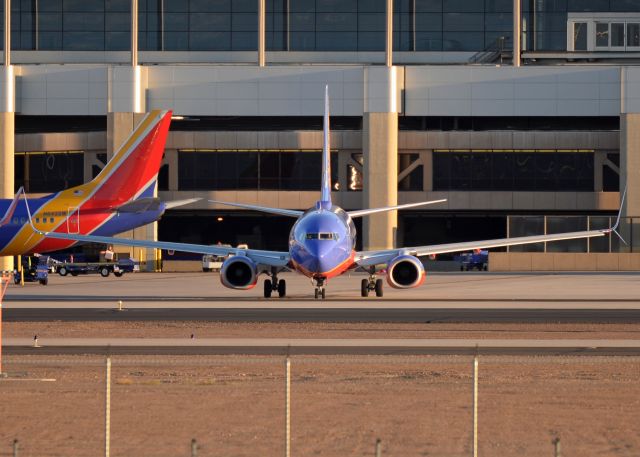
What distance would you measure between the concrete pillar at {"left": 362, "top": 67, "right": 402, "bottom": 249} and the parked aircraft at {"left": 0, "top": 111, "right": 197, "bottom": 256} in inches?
819

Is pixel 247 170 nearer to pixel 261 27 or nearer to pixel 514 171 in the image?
pixel 261 27

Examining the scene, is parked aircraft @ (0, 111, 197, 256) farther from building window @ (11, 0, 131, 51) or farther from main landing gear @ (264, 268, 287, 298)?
building window @ (11, 0, 131, 51)

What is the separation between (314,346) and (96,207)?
136 ft

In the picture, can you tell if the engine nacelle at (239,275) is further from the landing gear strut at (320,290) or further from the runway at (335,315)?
the runway at (335,315)

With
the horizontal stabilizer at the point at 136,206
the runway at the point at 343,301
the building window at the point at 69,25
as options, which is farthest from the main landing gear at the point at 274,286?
the building window at the point at 69,25

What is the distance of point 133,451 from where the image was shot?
18.3m

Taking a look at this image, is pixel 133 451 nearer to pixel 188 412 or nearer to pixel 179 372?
pixel 188 412

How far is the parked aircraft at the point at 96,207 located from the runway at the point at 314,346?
1460 inches

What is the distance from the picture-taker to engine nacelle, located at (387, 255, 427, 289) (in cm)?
5445

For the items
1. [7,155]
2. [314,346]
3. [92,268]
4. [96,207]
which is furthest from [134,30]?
[314,346]

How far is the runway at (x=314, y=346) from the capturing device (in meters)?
31.5

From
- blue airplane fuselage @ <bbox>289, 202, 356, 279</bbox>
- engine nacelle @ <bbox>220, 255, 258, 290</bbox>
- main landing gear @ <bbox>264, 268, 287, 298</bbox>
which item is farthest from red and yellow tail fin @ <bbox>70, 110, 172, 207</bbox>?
blue airplane fuselage @ <bbox>289, 202, 356, 279</bbox>

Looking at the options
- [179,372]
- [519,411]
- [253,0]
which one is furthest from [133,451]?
[253,0]

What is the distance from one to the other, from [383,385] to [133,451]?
8.02 meters
